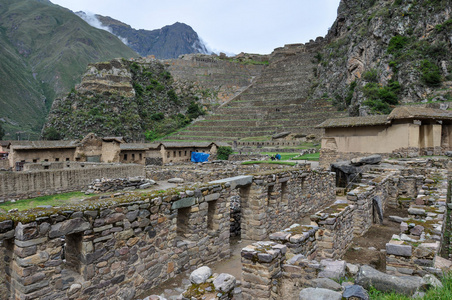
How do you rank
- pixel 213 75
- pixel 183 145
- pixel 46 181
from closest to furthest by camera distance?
pixel 46 181, pixel 183 145, pixel 213 75

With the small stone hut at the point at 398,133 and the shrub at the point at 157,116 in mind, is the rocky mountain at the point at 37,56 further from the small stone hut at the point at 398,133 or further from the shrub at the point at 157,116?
the small stone hut at the point at 398,133

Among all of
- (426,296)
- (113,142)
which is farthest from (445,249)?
(113,142)

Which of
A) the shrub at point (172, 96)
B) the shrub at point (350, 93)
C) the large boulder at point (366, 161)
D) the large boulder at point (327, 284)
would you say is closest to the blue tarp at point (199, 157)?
the large boulder at point (366, 161)

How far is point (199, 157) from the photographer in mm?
36125

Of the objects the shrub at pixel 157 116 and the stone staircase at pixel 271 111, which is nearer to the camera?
the stone staircase at pixel 271 111

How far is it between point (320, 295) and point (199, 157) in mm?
33210

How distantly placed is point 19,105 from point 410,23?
10760cm

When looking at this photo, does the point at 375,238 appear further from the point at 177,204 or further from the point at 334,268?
the point at 177,204

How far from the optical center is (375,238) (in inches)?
317

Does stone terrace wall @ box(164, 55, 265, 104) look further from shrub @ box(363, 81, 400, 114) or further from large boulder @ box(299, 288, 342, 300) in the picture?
→ large boulder @ box(299, 288, 342, 300)

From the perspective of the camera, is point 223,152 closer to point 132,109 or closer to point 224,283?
point 224,283

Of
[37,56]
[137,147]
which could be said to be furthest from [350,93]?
[37,56]

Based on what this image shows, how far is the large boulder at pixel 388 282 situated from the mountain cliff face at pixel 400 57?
31331 millimetres

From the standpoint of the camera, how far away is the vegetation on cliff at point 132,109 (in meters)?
62.8
